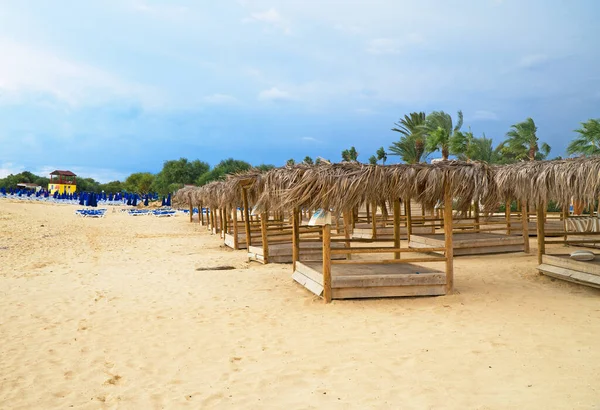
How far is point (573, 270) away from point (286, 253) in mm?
6398

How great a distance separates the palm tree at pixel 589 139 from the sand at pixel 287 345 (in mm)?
17211

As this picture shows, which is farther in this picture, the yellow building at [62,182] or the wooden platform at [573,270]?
the yellow building at [62,182]

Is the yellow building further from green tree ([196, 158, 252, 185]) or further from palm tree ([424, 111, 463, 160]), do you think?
palm tree ([424, 111, 463, 160])

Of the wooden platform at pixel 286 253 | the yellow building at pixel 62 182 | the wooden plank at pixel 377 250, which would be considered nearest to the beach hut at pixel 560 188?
A: the wooden plank at pixel 377 250

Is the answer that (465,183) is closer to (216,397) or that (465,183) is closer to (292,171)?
(292,171)

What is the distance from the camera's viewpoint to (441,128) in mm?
24984

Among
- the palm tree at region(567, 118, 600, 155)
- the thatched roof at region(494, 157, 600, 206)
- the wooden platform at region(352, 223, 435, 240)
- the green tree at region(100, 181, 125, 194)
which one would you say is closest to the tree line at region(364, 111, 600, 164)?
the palm tree at region(567, 118, 600, 155)

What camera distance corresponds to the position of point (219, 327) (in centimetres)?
622

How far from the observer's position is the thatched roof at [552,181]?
7.91 m

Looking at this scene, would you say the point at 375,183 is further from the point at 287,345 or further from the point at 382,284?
the point at 287,345

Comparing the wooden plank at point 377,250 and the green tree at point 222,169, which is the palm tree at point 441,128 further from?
the green tree at point 222,169

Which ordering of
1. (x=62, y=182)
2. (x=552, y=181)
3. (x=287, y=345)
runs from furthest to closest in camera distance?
(x=62, y=182) → (x=552, y=181) → (x=287, y=345)

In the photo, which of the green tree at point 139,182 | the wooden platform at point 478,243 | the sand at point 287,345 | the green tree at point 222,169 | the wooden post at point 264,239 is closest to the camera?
the sand at point 287,345

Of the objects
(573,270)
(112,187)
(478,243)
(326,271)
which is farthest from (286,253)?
(112,187)
